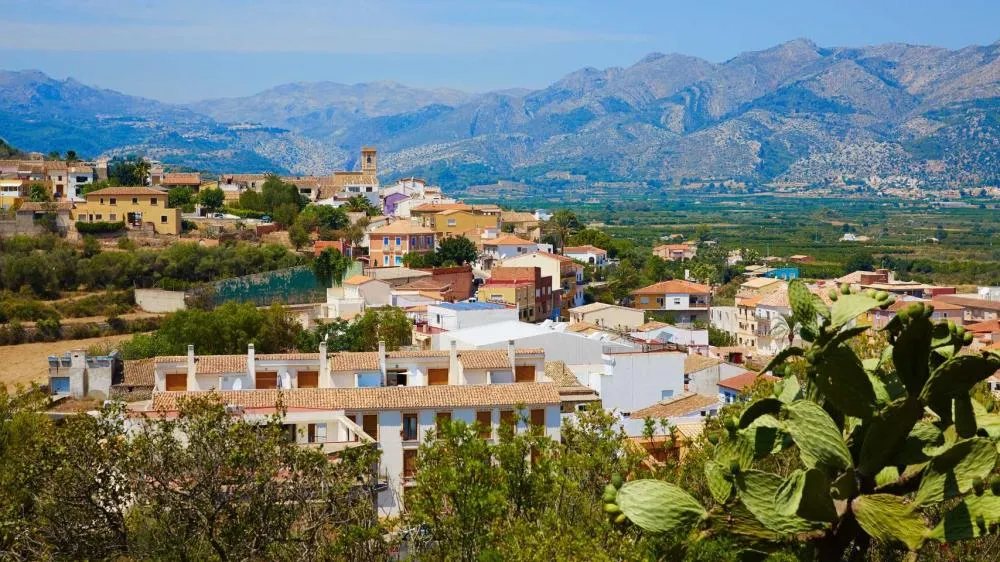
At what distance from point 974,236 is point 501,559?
14379 centimetres

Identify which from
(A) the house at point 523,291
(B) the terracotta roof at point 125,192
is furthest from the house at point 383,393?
(B) the terracotta roof at point 125,192

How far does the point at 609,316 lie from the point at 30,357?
22.4m

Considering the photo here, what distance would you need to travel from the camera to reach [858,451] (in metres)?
6.02

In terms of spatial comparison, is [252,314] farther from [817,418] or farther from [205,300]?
[817,418]

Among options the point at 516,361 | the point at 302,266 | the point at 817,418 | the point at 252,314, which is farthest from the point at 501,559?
the point at 302,266

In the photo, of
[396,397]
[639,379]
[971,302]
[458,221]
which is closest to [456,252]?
[458,221]

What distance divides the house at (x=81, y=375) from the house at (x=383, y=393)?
29.3 ft

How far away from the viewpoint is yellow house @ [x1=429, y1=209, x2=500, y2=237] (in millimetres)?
67750

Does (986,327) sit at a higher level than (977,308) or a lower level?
higher

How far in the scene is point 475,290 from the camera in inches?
2106

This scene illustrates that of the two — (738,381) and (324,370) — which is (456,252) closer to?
(738,381)

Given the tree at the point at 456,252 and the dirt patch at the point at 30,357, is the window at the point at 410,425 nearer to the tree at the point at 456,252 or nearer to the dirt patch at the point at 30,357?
the dirt patch at the point at 30,357

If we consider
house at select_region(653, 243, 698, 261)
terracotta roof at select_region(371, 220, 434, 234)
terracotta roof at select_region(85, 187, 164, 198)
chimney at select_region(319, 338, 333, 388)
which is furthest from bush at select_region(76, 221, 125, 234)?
house at select_region(653, 243, 698, 261)

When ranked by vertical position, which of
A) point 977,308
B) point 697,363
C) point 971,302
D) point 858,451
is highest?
point 858,451
